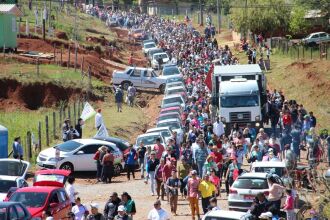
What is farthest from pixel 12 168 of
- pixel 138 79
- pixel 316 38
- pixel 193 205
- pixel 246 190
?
pixel 316 38

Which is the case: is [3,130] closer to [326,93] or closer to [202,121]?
[202,121]

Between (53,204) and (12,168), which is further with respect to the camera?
(12,168)

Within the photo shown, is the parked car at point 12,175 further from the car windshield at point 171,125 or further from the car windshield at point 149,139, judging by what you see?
the car windshield at point 171,125

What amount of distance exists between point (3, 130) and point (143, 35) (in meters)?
67.0

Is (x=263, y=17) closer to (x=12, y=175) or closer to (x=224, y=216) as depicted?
(x=12, y=175)

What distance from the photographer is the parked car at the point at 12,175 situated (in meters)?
25.8

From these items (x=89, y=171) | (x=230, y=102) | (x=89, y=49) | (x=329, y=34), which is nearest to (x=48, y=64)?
(x=89, y=49)

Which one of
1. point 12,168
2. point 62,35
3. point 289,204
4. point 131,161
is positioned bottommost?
point 131,161

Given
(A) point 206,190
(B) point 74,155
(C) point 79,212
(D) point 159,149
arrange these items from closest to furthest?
(C) point 79,212
(A) point 206,190
(D) point 159,149
(B) point 74,155

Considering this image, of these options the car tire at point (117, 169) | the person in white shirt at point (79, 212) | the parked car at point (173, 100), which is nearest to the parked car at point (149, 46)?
the parked car at point (173, 100)

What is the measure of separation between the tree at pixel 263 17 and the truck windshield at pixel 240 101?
41.2 meters

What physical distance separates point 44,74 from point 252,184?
31436 millimetres

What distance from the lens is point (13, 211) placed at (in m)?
20.4

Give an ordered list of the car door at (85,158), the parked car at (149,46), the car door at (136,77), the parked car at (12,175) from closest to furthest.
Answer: the parked car at (12,175), the car door at (85,158), the car door at (136,77), the parked car at (149,46)
